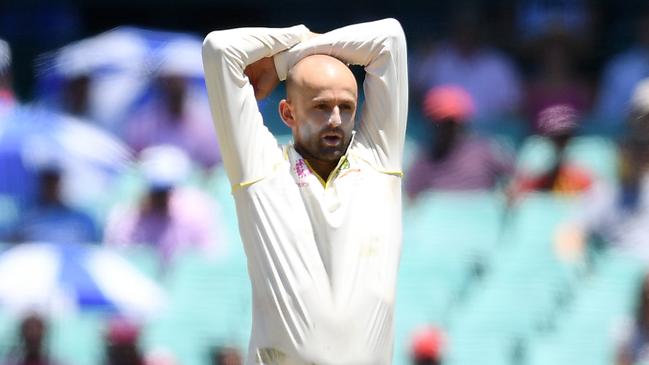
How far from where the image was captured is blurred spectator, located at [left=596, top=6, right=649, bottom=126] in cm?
875

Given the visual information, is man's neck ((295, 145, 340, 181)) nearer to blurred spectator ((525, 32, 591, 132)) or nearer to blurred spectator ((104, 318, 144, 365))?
blurred spectator ((104, 318, 144, 365))

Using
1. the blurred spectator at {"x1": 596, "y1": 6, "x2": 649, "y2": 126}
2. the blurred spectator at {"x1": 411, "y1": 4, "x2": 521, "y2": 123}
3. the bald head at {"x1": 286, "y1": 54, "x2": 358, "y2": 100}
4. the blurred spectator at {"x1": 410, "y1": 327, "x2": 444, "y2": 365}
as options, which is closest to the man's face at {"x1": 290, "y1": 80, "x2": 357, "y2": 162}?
the bald head at {"x1": 286, "y1": 54, "x2": 358, "y2": 100}

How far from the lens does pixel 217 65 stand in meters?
4.38

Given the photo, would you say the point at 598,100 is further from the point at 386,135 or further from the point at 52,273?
the point at 386,135

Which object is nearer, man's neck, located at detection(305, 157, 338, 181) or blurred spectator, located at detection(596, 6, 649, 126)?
man's neck, located at detection(305, 157, 338, 181)

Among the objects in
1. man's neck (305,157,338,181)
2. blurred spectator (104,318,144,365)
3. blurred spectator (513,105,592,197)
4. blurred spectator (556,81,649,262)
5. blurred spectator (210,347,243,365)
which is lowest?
blurred spectator (210,347,243,365)

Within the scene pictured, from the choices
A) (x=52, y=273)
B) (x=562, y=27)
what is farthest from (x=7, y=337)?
(x=562, y=27)

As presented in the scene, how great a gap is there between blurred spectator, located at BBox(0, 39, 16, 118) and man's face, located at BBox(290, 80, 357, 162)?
17.3ft

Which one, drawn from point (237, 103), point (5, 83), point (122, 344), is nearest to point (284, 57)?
point (237, 103)

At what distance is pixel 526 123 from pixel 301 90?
456cm

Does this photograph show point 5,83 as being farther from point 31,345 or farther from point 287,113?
point 287,113

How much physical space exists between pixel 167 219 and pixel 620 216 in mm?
2372

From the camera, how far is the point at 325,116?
14.5ft

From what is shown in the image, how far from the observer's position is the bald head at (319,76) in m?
4.40
